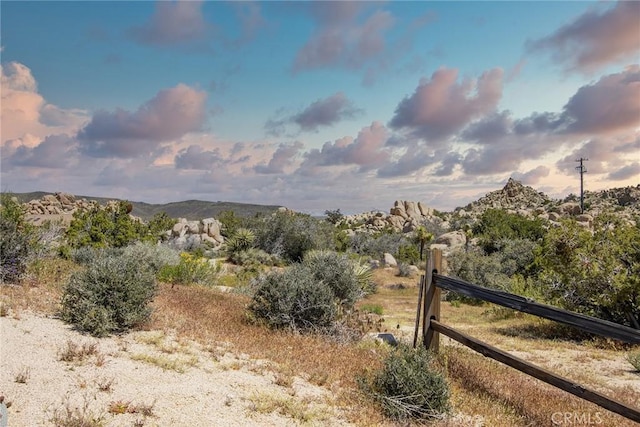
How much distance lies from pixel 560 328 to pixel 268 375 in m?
10.3

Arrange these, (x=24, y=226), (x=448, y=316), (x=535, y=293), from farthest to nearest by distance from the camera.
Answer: (x=448, y=316) < (x=535, y=293) < (x=24, y=226)

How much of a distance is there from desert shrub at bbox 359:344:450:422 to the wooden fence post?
1452 mm

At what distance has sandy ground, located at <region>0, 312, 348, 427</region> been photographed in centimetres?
471

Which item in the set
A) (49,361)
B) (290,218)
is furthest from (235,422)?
(290,218)

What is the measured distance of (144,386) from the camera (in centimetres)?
538

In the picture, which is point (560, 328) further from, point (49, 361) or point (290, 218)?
point (290, 218)

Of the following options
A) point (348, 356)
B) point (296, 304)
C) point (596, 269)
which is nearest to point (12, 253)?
point (296, 304)

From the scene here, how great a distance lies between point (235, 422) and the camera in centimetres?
482

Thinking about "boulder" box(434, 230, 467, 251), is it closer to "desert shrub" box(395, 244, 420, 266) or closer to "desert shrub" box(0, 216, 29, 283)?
"desert shrub" box(395, 244, 420, 266)

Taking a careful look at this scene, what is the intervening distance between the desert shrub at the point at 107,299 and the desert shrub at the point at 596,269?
1156 cm

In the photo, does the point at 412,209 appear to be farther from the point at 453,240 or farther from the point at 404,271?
the point at 404,271

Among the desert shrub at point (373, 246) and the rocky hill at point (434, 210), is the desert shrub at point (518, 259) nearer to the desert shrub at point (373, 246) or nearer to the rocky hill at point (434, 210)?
the desert shrub at point (373, 246)

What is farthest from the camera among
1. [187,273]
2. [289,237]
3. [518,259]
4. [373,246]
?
[373,246]

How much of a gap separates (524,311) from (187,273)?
13.3 m
